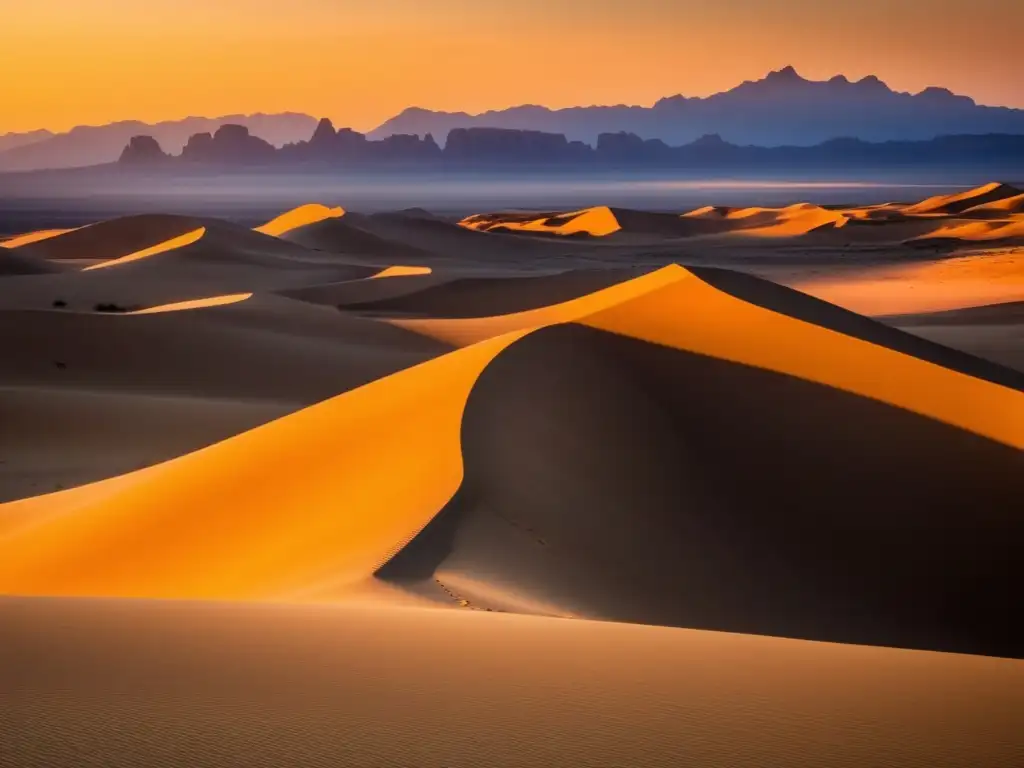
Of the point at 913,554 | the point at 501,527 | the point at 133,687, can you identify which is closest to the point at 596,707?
the point at 133,687

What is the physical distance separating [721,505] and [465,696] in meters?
6.20

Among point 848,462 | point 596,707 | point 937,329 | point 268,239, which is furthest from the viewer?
point 268,239

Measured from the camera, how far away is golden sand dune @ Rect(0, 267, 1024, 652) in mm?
7754

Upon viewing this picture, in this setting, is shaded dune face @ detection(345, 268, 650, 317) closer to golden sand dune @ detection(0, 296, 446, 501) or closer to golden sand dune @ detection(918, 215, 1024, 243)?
golden sand dune @ detection(0, 296, 446, 501)

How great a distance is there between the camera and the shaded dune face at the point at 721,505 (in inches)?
305

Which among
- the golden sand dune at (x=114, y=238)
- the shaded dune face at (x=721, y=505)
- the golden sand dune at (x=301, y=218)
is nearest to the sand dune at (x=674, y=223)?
the golden sand dune at (x=301, y=218)

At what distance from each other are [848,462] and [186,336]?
1492 centimetres

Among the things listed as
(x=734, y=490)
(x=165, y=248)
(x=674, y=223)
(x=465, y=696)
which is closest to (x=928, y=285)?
(x=165, y=248)

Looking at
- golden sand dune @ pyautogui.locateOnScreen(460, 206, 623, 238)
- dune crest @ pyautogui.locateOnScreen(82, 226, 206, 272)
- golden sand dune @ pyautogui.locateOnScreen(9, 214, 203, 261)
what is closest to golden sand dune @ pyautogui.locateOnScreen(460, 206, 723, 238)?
golden sand dune @ pyautogui.locateOnScreen(460, 206, 623, 238)

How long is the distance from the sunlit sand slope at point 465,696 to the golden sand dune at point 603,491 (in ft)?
5.20

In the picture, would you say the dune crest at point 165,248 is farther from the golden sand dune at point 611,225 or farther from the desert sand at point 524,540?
the golden sand dune at point 611,225

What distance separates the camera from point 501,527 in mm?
7730

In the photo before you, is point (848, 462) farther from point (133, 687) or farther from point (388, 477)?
point (133, 687)

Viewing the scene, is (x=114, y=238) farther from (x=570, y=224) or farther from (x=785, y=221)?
(x=785, y=221)
